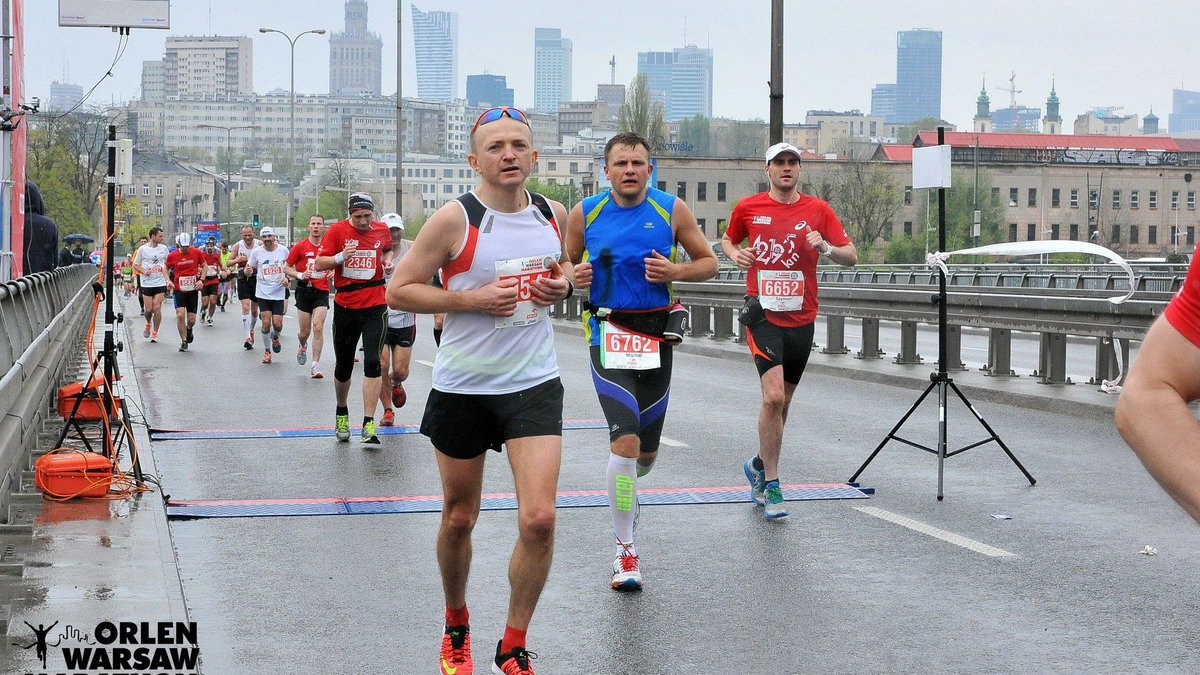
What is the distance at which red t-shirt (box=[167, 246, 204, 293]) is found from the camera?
2673cm

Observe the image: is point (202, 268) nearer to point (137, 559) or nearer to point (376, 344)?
point (376, 344)

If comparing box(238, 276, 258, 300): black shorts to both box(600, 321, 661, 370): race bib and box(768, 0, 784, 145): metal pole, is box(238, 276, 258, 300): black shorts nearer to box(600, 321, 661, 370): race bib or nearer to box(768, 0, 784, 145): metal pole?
box(768, 0, 784, 145): metal pole

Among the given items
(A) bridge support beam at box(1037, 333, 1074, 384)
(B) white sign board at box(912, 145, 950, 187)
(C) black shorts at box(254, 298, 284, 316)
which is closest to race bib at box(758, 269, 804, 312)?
(B) white sign board at box(912, 145, 950, 187)

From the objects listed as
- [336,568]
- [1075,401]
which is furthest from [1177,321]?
[1075,401]

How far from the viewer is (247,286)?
2694 centimetres

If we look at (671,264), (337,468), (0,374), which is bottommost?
(337,468)

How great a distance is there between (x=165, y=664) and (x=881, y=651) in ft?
8.38

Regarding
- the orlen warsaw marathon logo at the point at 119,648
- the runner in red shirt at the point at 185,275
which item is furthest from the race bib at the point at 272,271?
the orlen warsaw marathon logo at the point at 119,648

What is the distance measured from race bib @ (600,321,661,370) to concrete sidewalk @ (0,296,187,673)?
2.13 metres

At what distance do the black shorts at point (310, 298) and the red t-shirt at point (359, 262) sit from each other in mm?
6047

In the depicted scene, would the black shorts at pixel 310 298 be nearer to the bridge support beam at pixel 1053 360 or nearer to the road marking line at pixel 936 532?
the bridge support beam at pixel 1053 360

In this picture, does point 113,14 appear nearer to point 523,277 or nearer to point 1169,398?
point 523,277

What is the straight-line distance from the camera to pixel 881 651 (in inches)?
236

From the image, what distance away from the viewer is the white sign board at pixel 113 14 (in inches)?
1075
